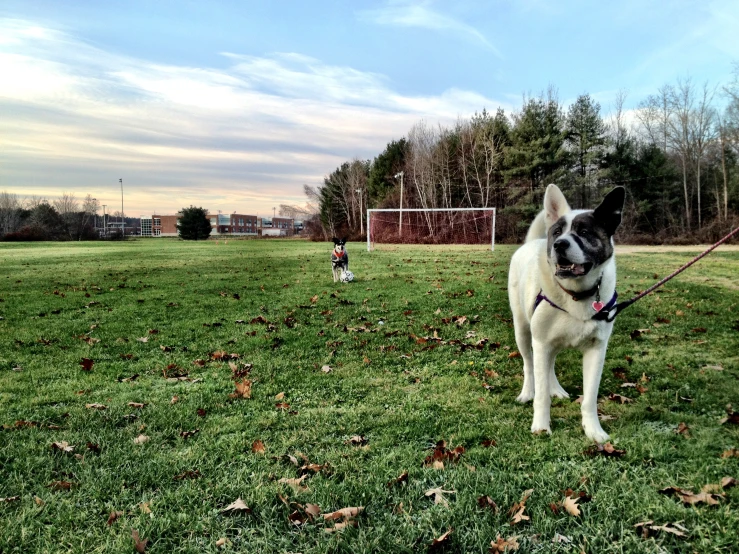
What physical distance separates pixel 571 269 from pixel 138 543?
10.1 feet

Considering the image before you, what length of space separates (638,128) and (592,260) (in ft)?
140

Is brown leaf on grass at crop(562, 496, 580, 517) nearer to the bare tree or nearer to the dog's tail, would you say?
the dog's tail

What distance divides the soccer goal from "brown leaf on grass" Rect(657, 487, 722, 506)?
36.0 metres

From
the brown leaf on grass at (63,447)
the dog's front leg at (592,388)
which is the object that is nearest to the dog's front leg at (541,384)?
the dog's front leg at (592,388)

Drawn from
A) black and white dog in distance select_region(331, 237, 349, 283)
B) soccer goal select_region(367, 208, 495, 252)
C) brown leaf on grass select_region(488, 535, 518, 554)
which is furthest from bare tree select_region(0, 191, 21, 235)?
brown leaf on grass select_region(488, 535, 518, 554)

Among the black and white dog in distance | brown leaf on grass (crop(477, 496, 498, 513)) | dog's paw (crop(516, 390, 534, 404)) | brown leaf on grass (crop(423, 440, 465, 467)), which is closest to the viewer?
brown leaf on grass (crop(477, 496, 498, 513))

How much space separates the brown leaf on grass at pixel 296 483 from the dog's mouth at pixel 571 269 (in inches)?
88.2

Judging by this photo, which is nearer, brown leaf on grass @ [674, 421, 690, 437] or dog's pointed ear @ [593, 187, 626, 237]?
dog's pointed ear @ [593, 187, 626, 237]

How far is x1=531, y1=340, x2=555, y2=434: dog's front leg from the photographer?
11.9 ft

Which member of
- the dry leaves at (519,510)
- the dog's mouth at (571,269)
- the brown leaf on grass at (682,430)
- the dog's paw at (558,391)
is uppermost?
the dog's mouth at (571,269)

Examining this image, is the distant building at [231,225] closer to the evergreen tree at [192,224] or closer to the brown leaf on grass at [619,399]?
the evergreen tree at [192,224]

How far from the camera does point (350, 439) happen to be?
366cm

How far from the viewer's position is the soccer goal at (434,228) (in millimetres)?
39128

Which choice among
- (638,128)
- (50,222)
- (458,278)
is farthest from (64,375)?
(50,222)
